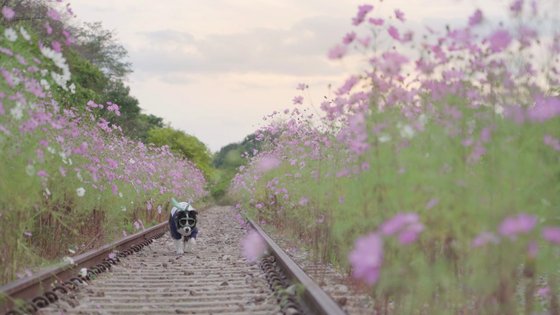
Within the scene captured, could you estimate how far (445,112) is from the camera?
163 inches

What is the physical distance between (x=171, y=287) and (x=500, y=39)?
4665 mm

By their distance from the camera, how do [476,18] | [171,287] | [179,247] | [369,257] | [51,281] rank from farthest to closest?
[179,247] < [171,287] < [51,281] < [476,18] < [369,257]

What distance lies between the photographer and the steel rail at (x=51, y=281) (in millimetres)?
5070

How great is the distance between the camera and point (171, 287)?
7.20m

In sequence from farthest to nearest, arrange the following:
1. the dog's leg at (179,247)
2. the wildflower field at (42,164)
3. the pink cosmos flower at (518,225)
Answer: the dog's leg at (179,247), the wildflower field at (42,164), the pink cosmos flower at (518,225)

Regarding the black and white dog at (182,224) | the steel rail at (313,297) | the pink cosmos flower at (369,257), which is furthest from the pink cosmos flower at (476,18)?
the black and white dog at (182,224)

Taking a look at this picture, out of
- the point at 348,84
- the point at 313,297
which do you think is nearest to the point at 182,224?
the point at 313,297

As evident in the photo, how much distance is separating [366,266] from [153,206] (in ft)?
48.6

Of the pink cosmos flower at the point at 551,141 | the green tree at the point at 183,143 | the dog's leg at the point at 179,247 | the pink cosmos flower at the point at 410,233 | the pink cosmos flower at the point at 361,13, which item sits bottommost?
the dog's leg at the point at 179,247

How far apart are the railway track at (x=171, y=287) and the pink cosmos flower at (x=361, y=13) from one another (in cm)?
194

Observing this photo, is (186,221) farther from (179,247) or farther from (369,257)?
(369,257)

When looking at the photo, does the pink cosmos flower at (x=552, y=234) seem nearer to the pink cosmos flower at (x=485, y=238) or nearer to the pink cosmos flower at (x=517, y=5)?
the pink cosmos flower at (x=485, y=238)

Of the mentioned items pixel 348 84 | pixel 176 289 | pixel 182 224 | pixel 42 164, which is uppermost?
pixel 348 84

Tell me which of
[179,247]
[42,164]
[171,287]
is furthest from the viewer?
[179,247]
